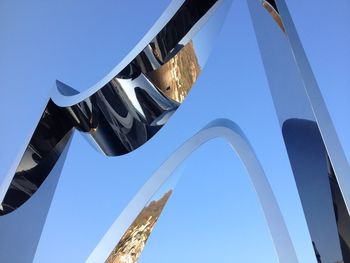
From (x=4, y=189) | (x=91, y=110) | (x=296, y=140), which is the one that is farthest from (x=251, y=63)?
(x=4, y=189)

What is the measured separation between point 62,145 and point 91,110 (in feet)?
0.39

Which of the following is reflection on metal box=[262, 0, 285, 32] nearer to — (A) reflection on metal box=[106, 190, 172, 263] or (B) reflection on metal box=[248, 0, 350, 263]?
(B) reflection on metal box=[248, 0, 350, 263]

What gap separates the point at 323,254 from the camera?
1.76 feet

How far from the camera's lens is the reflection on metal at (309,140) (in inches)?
20.8

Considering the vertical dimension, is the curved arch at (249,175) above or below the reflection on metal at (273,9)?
below

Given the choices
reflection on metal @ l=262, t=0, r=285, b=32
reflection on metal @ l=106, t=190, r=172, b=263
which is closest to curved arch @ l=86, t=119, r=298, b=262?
reflection on metal @ l=106, t=190, r=172, b=263

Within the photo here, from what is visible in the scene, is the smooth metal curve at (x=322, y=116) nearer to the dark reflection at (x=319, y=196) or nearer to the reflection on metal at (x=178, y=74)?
the dark reflection at (x=319, y=196)

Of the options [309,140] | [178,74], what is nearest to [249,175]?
[309,140]

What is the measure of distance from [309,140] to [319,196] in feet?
0.23

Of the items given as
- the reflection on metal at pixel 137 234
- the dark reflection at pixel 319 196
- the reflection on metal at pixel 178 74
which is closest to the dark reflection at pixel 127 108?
the reflection on metal at pixel 178 74

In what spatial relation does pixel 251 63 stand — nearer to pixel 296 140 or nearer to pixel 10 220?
pixel 296 140

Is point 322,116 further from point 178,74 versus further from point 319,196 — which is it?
point 178,74

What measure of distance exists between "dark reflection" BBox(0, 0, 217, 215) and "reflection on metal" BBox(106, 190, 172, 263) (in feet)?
0.40

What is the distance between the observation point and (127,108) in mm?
763
